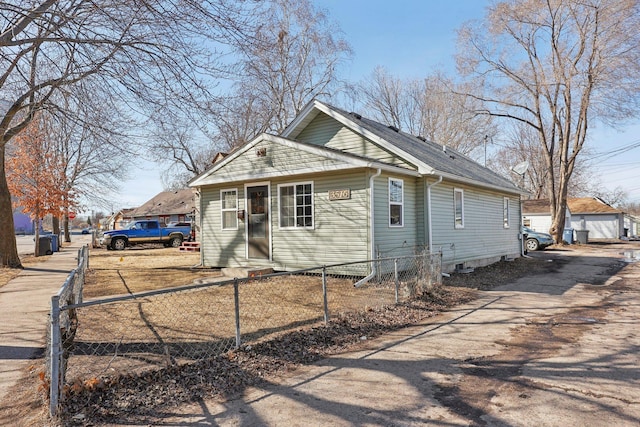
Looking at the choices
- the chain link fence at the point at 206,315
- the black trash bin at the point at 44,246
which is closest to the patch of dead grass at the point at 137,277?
the chain link fence at the point at 206,315

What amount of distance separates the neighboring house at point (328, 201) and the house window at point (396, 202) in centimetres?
3

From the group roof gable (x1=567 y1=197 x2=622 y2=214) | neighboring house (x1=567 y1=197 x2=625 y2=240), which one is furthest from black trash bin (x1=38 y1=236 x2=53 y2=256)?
roof gable (x1=567 y1=197 x2=622 y2=214)

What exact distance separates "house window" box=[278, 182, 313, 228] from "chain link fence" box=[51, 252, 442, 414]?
145 centimetres

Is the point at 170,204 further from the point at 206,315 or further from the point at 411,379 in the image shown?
the point at 411,379

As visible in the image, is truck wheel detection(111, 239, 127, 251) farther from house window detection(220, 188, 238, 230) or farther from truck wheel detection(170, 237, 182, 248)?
house window detection(220, 188, 238, 230)

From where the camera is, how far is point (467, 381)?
13.6 ft

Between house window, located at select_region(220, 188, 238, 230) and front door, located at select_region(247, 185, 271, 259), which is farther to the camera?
house window, located at select_region(220, 188, 238, 230)

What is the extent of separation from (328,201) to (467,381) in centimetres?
682

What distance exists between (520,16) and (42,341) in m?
27.9

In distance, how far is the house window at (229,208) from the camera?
12445 mm

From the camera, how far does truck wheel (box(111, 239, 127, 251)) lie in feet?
82.3

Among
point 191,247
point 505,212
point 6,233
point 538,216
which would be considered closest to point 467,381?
point 505,212

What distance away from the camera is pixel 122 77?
21.3 ft

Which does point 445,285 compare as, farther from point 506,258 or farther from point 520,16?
point 520,16
